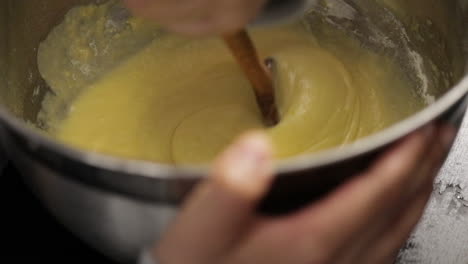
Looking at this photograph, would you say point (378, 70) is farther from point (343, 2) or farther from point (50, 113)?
point (50, 113)

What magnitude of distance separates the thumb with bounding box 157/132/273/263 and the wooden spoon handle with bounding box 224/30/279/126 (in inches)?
16.0

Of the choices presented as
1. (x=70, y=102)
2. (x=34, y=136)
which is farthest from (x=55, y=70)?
(x=34, y=136)

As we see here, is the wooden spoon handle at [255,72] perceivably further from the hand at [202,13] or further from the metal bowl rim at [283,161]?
the metal bowl rim at [283,161]

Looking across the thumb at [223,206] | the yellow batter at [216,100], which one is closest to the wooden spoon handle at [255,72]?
the yellow batter at [216,100]

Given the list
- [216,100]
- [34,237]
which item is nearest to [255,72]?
[216,100]

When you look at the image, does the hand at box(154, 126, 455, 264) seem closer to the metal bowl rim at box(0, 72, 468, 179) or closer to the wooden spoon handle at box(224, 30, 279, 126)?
the metal bowl rim at box(0, 72, 468, 179)

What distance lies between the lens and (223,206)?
1.70 feet

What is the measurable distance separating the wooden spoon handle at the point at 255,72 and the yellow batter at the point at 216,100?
3cm

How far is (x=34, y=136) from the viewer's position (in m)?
0.60

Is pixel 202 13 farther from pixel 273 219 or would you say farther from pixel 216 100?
pixel 216 100

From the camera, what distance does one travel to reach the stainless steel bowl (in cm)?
57

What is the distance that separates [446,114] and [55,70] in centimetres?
80

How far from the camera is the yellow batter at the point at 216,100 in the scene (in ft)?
3.48

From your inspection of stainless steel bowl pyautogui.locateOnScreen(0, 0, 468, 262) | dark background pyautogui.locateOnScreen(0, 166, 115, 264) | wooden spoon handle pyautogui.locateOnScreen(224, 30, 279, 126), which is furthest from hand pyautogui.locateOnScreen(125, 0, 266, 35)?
dark background pyautogui.locateOnScreen(0, 166, 115, 264)
